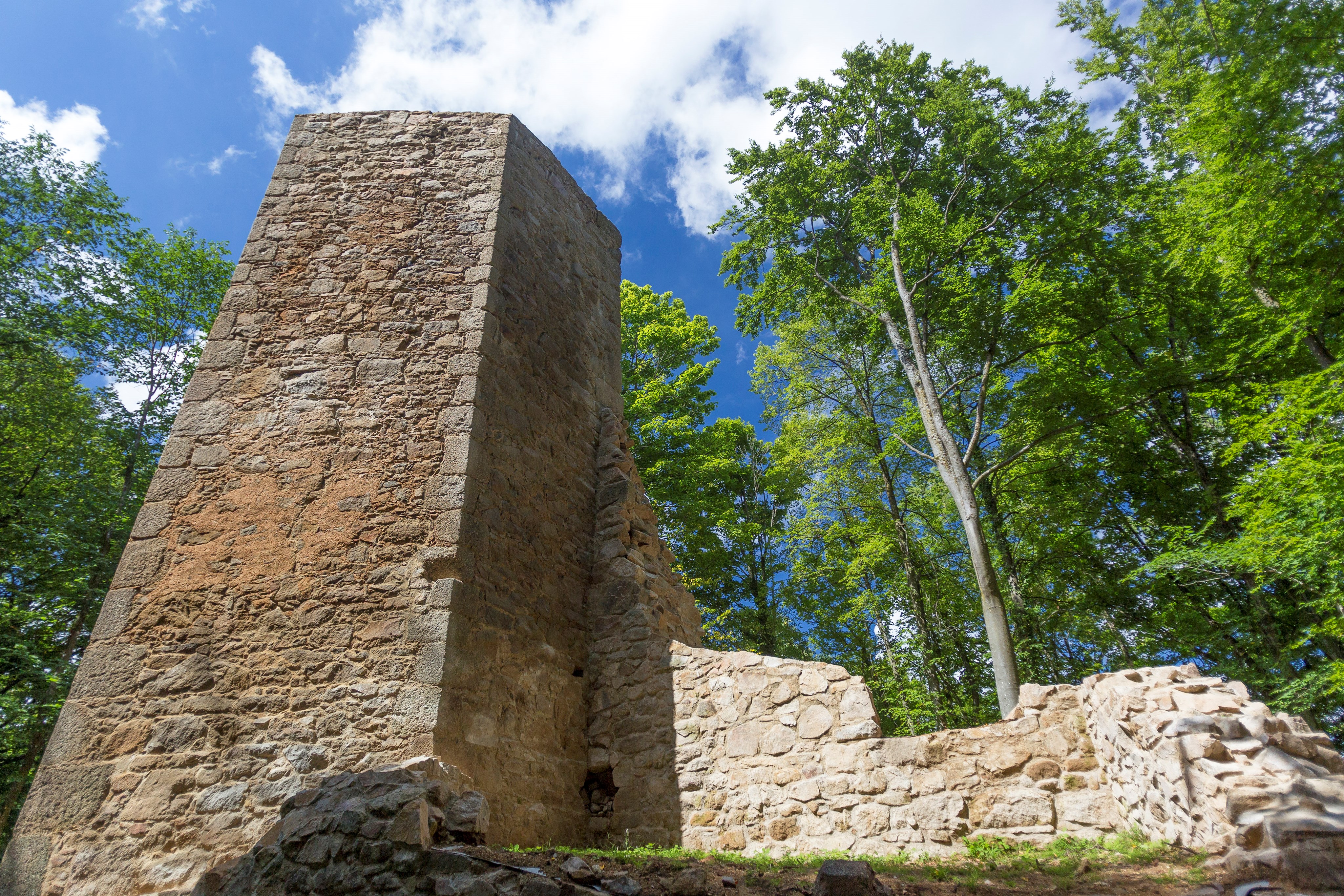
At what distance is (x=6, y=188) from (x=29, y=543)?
22.4 ft

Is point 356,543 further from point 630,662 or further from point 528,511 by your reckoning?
point 630,662

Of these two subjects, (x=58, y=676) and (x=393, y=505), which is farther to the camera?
(x=58, y=676)

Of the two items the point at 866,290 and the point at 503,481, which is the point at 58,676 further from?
the point at 866,290

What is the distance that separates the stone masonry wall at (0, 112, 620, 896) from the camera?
4.32 meters

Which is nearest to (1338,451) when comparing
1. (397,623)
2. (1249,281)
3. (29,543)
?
(1249,281)

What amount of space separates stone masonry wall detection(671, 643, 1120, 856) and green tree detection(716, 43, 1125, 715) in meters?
4.24

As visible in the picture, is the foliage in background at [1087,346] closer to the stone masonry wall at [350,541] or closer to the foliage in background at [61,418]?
the stone masonry wall at [350,541]

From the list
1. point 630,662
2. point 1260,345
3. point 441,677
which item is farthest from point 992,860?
point 1260,345

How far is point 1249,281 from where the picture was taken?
981cm

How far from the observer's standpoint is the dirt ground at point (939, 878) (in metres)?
3.11

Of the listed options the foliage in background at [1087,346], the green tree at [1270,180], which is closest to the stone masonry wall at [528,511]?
the foliage in background at [1087,346]

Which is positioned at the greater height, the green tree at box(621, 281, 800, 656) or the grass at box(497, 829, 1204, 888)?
the green tree at box(621, 281, 800, 656)

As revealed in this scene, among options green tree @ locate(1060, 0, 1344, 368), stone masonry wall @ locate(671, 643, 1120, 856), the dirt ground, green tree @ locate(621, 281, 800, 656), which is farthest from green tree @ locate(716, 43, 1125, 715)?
the dirt ground

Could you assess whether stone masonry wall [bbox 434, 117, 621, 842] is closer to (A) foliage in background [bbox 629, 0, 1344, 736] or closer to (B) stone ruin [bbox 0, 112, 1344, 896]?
(B) stone ruin [bbox 0, 112, 1344, 896]
